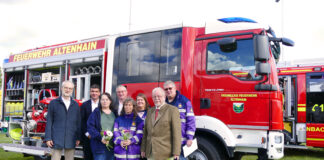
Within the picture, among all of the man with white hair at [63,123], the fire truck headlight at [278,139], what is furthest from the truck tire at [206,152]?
the man with white hair at [63,123]

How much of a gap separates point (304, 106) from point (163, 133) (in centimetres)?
781

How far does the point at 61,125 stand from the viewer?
4.92 m

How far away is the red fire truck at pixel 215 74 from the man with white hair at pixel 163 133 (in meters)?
1.38

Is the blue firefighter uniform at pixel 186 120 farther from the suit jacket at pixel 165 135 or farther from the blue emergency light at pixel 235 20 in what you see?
the blue emergency light at pixel 235 20

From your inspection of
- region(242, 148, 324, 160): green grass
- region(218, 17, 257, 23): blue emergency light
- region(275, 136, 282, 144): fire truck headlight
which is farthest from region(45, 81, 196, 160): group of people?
region(242, 148, 324, 160): green grass

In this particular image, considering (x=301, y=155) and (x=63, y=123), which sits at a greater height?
(x=63, y=123)

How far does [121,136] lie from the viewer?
446cm

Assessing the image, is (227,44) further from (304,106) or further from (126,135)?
(304,106)

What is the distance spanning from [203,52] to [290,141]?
6392mm

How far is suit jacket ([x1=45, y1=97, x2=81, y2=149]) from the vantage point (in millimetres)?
4906

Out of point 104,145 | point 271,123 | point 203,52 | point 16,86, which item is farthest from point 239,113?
point 16,86

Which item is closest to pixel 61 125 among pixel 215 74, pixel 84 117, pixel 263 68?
pixel 84 117

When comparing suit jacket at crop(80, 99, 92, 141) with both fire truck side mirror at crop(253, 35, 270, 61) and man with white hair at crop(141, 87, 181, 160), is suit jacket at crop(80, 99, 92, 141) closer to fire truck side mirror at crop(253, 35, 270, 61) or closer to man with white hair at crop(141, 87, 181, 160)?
man with white hair at crop(141, 87, 181, 160)

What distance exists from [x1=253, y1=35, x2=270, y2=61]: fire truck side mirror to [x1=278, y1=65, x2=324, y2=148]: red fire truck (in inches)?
239
